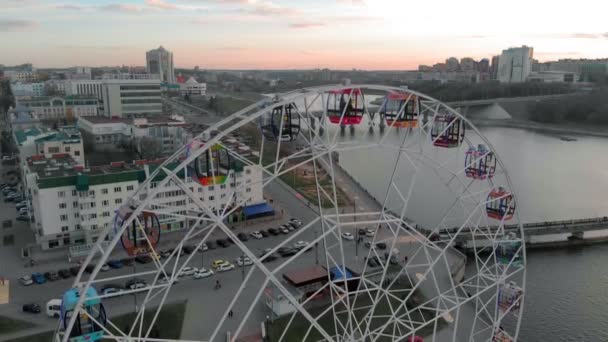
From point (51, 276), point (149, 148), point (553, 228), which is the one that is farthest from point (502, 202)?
point (149, 148)

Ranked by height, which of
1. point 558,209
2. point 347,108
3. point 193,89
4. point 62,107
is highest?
point 347,108

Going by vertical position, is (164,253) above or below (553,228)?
below

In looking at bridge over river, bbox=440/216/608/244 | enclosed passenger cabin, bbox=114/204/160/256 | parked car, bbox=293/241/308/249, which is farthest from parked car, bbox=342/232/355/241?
enclosed passenger cabin, bbox=114/204/160/256

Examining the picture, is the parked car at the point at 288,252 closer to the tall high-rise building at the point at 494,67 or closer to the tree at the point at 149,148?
the tree at the point at 149,148

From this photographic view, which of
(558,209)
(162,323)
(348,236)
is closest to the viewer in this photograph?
(162,323)

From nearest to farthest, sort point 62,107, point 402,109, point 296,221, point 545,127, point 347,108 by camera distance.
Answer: point 347,108 → point 402,109 → point 296,221 → point 62,107 → point 545,127

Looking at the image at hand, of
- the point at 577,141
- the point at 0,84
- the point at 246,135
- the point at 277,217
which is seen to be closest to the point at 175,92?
the point at 0,84

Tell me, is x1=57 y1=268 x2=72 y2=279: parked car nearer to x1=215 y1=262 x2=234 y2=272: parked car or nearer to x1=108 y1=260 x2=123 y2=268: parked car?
x1=108 y1=260 x2=123 y2=268: parked car

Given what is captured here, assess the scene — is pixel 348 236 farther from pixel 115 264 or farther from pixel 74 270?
pixel 74 270
